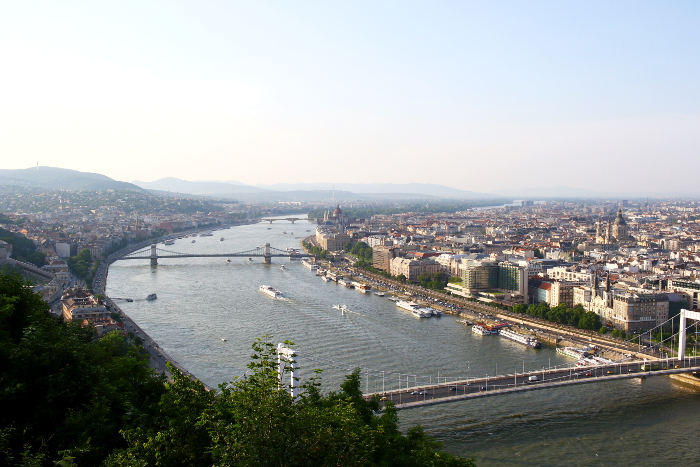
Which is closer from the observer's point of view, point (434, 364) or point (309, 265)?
point (434, 364)

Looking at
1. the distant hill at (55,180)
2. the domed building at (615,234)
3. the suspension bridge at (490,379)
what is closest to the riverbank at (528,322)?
the suspension bridge at (490,379)

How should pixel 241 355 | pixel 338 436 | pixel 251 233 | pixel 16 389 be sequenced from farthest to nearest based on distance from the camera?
pixel 251 233
pixel 241 355
pixel 16 389
pixel 338 436

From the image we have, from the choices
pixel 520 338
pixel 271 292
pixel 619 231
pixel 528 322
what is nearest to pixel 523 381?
pixel 520 338

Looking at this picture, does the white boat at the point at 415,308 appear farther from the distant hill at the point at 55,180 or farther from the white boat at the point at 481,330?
the distant hill at the point at 55,180

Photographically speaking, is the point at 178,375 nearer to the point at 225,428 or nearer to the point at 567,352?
the point at 225,428

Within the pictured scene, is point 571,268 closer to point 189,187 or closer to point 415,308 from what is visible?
point 415,308

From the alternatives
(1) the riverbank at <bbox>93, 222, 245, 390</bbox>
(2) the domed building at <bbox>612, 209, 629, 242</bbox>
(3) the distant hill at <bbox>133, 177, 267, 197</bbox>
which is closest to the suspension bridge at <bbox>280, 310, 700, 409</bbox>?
(1) the riverbank at <bbox>93, 222, 245, 390</bbox>

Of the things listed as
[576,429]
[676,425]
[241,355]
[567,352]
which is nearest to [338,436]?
[576,429]
